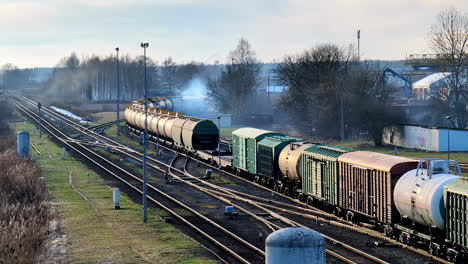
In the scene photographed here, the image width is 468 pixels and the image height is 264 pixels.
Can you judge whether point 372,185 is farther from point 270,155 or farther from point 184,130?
point 184,130

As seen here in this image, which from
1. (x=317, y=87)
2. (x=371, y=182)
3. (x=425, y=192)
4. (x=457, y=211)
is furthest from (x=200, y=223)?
(x=317, y=87)

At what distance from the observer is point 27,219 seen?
36.8m

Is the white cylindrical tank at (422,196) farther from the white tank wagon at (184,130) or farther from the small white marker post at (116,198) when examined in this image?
the white tank wagon at (184,130)

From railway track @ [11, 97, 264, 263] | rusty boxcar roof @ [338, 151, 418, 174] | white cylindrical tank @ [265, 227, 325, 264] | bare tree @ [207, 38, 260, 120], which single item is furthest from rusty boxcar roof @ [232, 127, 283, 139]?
bare tree @ [207, 38, 260, 120]

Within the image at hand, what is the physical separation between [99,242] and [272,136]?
21518 millimetres

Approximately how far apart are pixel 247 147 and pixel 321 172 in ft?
49.5

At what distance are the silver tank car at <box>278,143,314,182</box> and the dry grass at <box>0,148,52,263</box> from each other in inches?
535

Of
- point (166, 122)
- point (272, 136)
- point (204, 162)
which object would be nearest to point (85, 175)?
point (204, 162)

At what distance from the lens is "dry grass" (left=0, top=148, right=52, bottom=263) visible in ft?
96.6

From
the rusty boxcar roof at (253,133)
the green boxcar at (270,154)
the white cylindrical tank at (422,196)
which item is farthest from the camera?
the rusty boxcar roof at (253,133)

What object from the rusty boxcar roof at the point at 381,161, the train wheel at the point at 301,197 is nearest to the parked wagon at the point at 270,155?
the train wheel at the point at 301,197

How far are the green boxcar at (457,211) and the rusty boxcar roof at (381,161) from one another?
4.54 meters

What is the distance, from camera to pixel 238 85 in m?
127

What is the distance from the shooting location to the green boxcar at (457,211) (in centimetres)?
2468
